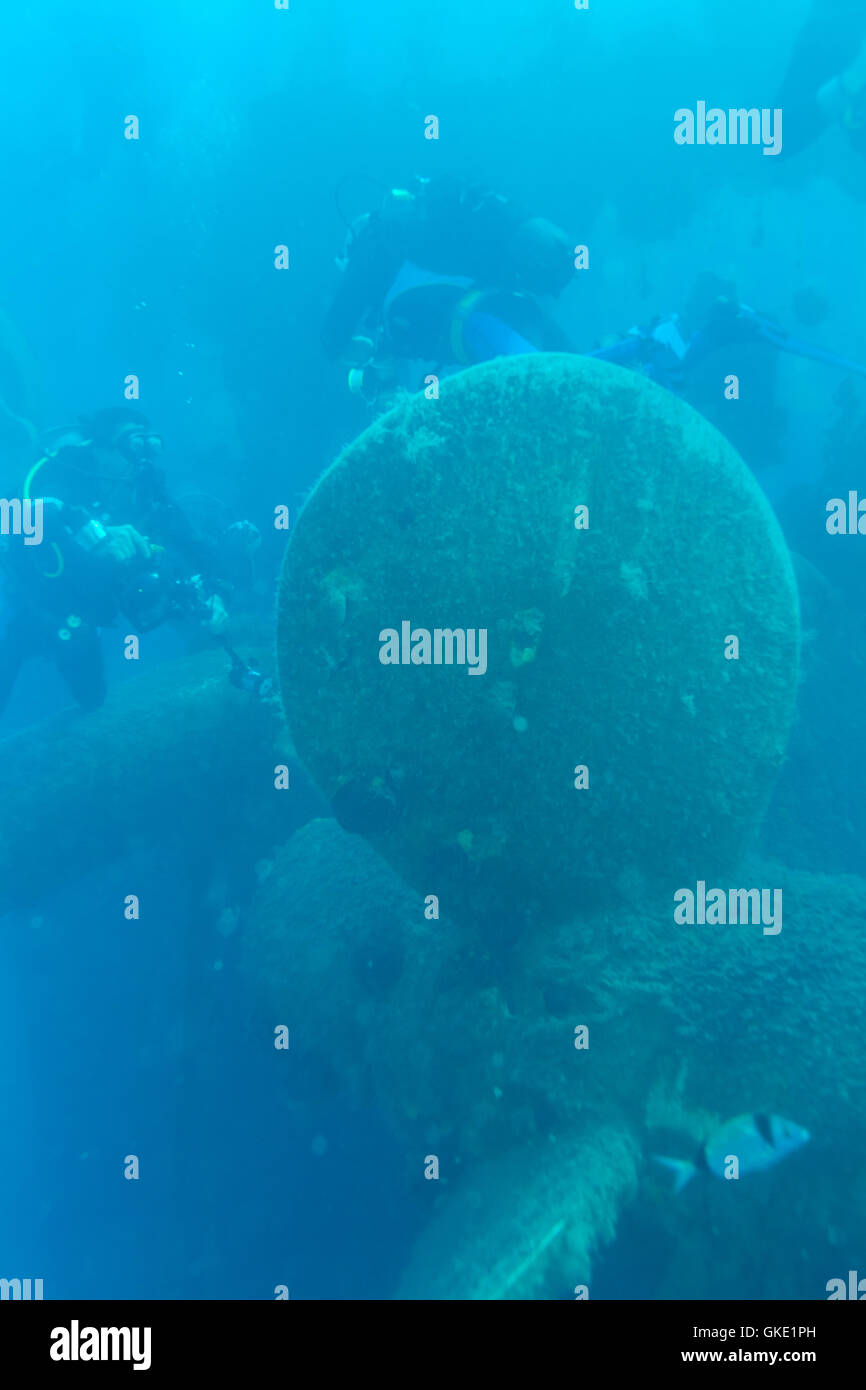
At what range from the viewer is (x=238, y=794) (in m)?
7.23

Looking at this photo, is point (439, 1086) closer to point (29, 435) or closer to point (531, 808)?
point (531, 808)

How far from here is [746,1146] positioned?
3.39 metres

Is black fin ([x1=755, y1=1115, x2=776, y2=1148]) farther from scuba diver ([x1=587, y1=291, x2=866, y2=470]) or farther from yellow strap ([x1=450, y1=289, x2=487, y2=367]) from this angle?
yellow strap ([x1=450, y1=289, x2=487, y2=367])

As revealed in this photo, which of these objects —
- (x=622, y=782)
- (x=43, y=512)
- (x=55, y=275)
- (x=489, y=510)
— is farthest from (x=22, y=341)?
(x=622, y=782)

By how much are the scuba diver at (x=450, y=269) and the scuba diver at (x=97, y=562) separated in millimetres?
2694

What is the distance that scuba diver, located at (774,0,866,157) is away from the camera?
7496 millimetres

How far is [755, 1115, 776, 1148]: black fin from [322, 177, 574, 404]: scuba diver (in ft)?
19.4

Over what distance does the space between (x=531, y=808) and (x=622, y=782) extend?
0.51 m

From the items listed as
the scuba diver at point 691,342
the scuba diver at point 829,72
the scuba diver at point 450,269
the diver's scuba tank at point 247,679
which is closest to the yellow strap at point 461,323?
the scuba diver at point 450,269

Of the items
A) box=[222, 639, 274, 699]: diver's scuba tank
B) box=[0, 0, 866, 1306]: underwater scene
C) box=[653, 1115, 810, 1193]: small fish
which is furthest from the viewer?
box=[222, 639, 274, 699]: diver's scuba tank

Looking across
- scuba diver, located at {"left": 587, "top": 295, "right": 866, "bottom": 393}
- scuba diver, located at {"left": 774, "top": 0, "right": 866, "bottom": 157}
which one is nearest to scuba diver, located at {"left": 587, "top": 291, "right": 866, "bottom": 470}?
scuba diver, located at {"left": 587, "top": 295, "right": 866, "bottom": 393}

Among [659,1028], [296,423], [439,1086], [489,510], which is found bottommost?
[439,1086]

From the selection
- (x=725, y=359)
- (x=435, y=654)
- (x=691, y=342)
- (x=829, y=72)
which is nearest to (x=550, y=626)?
(x=435, y=654)

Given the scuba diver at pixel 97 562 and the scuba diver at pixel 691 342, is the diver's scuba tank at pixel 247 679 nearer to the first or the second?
the scuba diver at pixel 97 562
